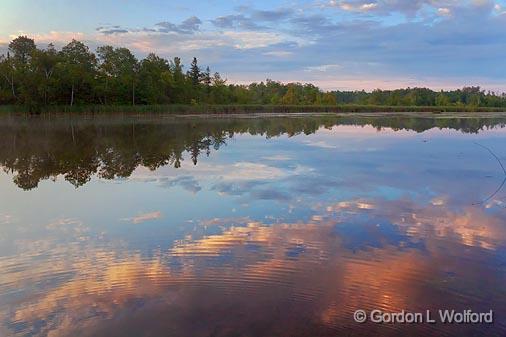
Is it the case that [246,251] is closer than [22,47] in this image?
Yes

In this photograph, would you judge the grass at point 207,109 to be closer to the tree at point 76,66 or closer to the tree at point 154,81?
the tree at point 76,66

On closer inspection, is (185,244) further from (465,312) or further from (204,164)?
(204,164)

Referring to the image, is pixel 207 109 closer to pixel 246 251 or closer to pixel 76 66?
pixel 76 66

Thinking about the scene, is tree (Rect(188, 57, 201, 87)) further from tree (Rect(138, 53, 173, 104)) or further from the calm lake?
the calm lake

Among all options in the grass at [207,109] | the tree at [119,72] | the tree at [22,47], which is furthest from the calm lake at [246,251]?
the tree at [22,47]

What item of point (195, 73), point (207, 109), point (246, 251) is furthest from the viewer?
point (195, 73)

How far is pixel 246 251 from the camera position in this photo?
7.37 meters

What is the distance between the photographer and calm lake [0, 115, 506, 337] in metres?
5.20

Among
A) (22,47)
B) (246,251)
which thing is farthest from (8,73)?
(246,251)

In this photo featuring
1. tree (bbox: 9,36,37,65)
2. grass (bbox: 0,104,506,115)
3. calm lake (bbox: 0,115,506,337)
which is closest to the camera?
calm lake (bbox: 0,115,506,337)

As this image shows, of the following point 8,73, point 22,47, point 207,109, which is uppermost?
point 22,47

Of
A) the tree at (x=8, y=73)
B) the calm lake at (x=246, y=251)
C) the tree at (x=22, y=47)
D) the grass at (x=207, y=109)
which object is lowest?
the calm lake at (x=246, y=251)

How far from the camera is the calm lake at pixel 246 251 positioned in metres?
5.20

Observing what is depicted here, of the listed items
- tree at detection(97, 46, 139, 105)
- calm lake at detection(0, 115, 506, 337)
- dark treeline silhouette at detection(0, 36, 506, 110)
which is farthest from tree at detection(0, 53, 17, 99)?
calm lake at detection(0, 115, 506, 337)
